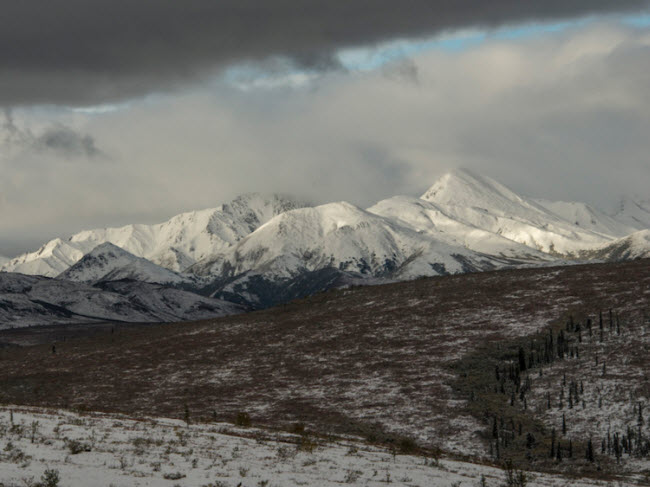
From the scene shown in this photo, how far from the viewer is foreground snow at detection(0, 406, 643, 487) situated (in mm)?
28594

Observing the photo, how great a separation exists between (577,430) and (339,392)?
27.0m

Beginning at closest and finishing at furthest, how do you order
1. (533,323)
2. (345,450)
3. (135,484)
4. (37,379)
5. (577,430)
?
(135,484) → (345,450) → (577,430) → (533,323) → (37,379)

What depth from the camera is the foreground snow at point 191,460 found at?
28.6 m

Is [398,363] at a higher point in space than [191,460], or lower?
higher

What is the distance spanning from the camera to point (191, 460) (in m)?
33.3

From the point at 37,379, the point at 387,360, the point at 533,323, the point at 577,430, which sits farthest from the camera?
the point at 37,379

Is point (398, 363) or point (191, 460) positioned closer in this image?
point (191, 460)

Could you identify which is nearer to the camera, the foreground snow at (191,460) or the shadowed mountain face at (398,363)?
the foreground snow at (191,460)

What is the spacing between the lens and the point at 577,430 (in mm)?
61719

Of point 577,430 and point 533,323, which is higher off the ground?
point 533,323

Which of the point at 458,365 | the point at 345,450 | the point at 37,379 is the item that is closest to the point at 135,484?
the point at 345,450

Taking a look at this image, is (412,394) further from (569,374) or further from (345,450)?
(345,450)

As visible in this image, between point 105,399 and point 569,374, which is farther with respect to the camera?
point 105,399

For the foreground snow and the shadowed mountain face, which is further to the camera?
the shadowed mountain face
